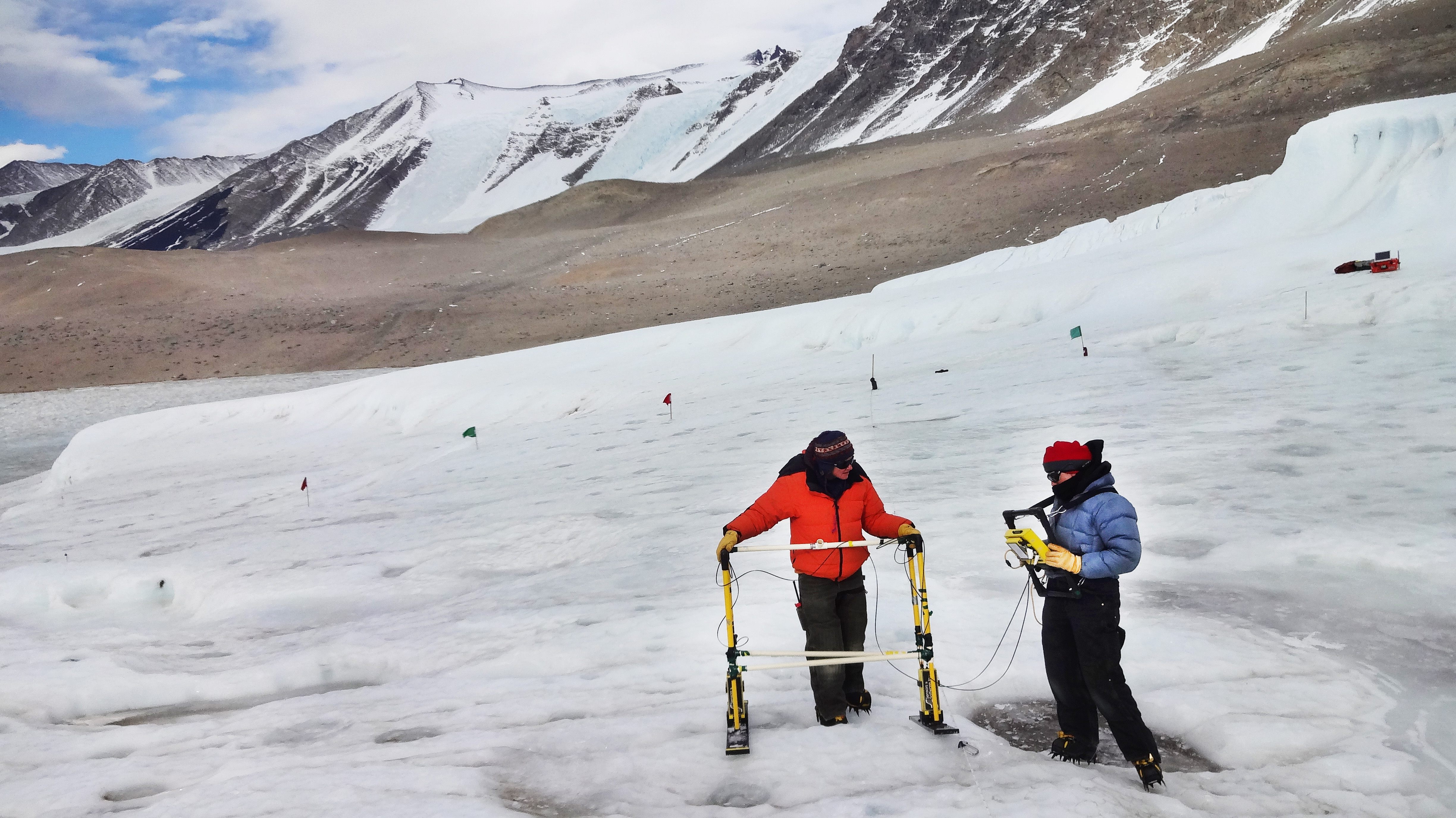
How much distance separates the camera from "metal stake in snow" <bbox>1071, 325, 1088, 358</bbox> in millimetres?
15445

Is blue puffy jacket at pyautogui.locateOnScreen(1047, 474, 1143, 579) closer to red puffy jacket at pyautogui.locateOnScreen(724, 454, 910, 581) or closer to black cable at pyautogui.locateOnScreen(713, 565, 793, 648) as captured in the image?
red puffy jacket at pyautogui.locateOnScreen(724, 454, 910, 581)

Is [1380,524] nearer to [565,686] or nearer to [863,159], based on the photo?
[565,686]

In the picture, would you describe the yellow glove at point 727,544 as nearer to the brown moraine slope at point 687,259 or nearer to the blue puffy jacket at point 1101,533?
the blue puffy jacket at point 1101,533

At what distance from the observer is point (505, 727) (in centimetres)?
519

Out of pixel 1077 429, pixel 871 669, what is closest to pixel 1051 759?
pixel 871 669

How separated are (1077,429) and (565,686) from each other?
7.53m

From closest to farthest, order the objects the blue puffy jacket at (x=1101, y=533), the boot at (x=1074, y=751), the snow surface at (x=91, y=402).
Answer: the blue puffy jacket at (x=1101, y=533) < the boot at (x=1074, y=751) < the snow surface at (x=91, y=402)

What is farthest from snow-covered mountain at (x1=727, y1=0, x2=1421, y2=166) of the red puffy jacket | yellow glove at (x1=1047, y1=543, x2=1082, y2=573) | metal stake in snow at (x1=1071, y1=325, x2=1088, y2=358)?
yellow glove at (x1=1047, y1=543, x2=1082, y2=573)

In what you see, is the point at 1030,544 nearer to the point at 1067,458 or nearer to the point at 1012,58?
the point at 1067,458

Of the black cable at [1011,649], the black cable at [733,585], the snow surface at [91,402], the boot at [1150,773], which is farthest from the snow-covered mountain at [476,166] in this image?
the boot at [1150,773]

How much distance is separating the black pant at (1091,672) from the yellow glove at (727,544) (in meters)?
1.51

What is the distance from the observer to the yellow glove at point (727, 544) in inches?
182

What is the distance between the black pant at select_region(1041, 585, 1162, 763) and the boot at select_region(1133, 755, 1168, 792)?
0.02 meters

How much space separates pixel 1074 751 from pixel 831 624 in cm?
125
